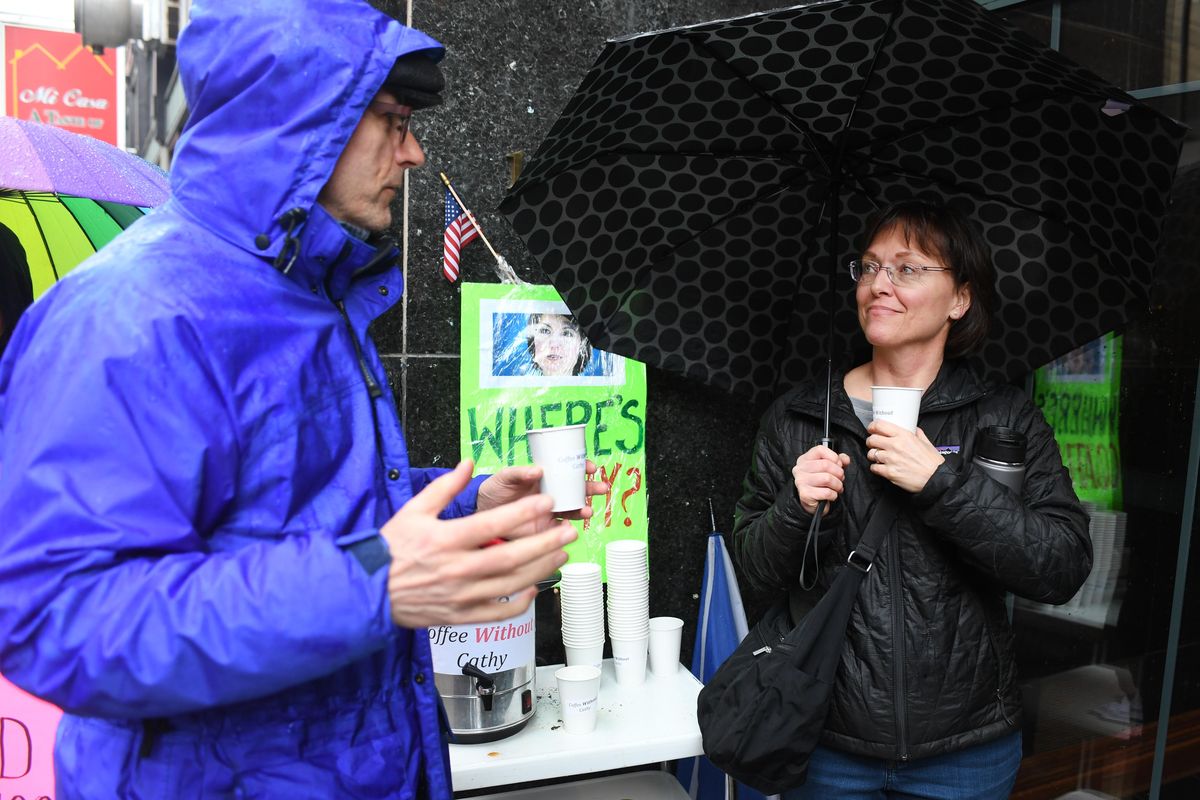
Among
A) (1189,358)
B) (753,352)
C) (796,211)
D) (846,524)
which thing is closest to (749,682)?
(846,524)

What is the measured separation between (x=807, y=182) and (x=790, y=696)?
4.76 feet

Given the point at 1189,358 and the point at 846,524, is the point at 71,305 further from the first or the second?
the point at 1189,358

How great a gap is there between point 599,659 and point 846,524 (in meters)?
0.95

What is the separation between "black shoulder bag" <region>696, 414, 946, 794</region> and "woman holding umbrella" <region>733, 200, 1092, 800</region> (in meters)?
0.06

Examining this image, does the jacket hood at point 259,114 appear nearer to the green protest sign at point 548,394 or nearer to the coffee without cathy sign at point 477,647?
the coffee without cathy sign at point 477,647

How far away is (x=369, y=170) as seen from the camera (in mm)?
1387

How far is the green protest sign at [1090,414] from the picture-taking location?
3.01 meters

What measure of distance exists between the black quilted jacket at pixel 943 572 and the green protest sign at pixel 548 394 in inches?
34.3

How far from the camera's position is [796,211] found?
262cm

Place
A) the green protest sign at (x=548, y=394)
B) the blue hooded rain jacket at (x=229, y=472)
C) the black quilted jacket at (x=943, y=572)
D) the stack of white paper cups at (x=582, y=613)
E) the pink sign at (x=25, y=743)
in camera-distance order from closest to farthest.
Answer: the blue hooded rain jacket at (x=229, y=472) → the black quilted jacket at (x=943, y=572) → the pink sign at (x=25, y=743) → the stack of white paper cups at (x=582, y=613) → the green protest sign at (x=548, y=394)

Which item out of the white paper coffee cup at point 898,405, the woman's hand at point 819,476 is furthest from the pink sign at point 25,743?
the white paper coffee cup at point 898,405

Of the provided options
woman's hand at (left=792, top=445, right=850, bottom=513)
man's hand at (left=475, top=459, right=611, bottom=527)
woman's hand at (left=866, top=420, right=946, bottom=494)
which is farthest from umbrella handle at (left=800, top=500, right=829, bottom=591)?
man's hand at (left=475, top=459, right=611, bottom=527)

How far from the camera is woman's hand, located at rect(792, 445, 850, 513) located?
2.04 meters

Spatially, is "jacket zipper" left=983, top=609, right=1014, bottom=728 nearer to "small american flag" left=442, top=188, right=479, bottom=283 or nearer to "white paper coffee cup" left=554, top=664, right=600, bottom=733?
"white paper coffee cup" left=554, top=664, right=600, bottom=733
